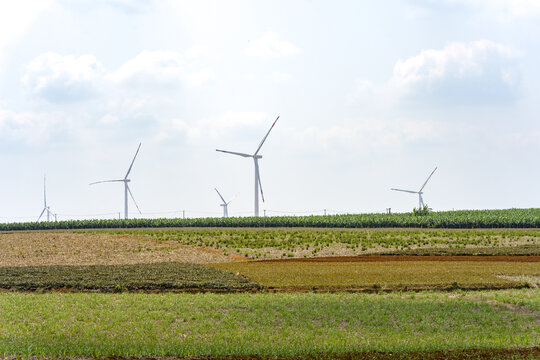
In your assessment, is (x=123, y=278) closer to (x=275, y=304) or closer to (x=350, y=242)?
(x=275, y=304)

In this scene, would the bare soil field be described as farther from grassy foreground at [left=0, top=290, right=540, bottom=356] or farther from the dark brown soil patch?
grassy foreground at [left=0, top=290, right=540, bottom=356]

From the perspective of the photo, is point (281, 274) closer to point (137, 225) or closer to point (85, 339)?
point (85, 339)

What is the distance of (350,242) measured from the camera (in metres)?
49.3

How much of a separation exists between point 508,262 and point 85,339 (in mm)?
27517

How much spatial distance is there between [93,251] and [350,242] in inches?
741

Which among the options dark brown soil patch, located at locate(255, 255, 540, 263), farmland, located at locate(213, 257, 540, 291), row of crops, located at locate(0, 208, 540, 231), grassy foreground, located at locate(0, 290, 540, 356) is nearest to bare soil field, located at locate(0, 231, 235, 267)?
farmland, located at locate(213, 257, 540, 291)

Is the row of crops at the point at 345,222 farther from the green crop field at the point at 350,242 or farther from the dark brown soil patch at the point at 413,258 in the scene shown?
the dark brown soil patch at the point at 413,258

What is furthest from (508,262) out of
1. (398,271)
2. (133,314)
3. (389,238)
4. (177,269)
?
(133,314)

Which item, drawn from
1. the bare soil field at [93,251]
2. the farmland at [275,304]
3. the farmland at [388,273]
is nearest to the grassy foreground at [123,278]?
the farmland at [275,304]

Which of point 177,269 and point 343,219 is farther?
point 343,219

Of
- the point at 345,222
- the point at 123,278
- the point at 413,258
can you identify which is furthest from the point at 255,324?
the point at 345,222

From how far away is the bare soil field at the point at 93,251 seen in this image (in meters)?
41.0

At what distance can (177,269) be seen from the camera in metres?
33.7

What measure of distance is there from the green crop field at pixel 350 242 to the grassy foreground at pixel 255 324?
18.4m
